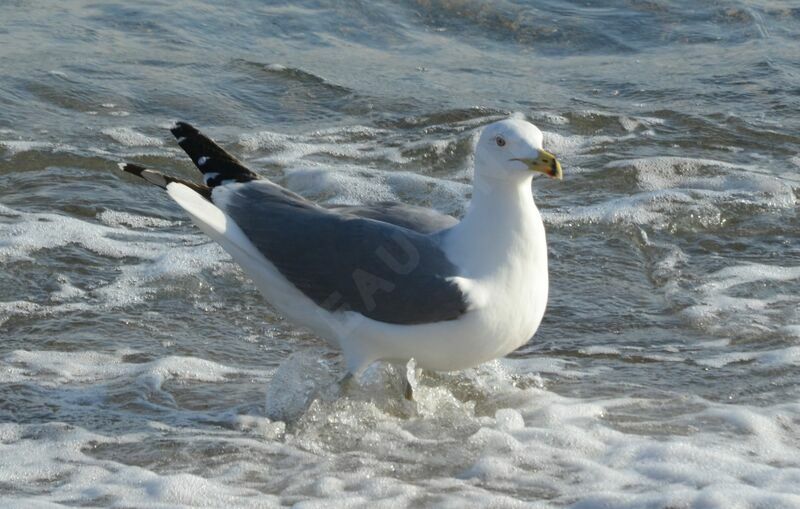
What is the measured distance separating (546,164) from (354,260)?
2.61ft

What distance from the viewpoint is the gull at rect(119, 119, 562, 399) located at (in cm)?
459

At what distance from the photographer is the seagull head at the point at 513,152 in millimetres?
4605

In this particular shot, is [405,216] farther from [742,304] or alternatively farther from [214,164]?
[742,304]

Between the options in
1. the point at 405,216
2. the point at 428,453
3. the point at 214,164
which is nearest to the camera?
the point at 428,453

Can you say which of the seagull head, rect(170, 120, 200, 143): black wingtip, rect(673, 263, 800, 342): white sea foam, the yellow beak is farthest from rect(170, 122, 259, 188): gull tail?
rect(673, 263, 800, 342): white sea foam

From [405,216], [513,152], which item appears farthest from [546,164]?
[405,216]

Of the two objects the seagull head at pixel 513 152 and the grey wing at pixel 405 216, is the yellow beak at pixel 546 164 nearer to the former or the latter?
the seagull head at pixel 513 152

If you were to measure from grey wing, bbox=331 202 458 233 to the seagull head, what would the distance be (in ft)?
1.12

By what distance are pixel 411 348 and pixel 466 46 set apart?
7.07 m

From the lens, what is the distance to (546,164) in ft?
15.0

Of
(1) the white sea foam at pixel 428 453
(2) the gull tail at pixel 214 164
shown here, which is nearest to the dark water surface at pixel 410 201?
(1) the white sea foam at pixel 428 453

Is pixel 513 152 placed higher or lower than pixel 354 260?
higher

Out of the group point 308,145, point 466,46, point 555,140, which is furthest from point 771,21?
point 308,145

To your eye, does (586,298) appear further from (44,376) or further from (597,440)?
(44,376)
